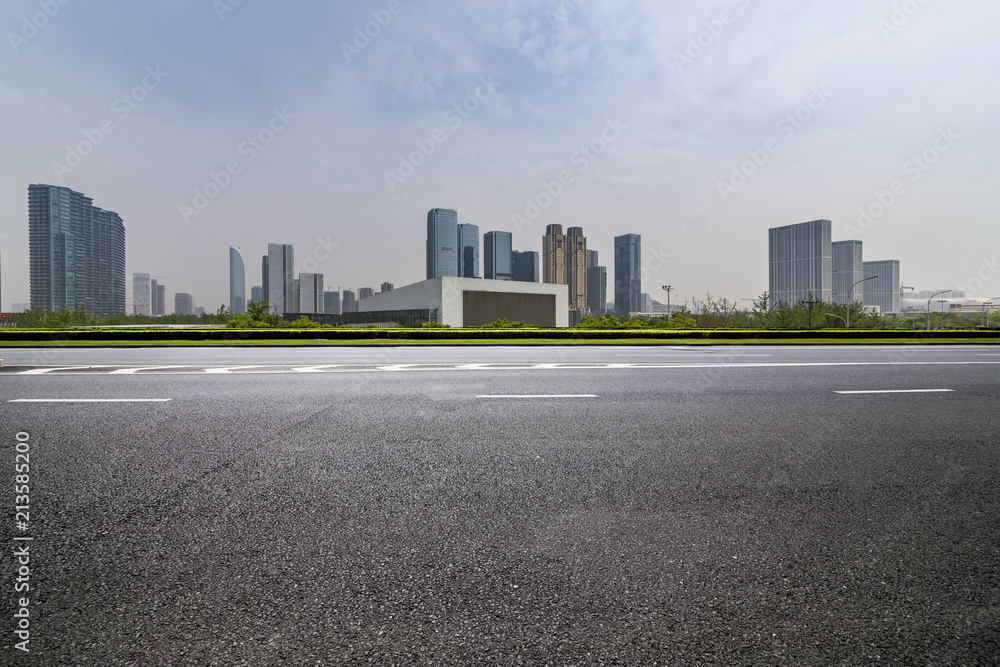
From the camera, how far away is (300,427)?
460cm

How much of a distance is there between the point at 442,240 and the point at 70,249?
129 metres

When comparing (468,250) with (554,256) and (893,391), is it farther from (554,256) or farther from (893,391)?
(893,391)

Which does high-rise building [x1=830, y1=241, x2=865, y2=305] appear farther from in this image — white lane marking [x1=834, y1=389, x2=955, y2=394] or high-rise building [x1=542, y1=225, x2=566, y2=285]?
white lane marking [x1=834, y1=389, x2=955, y2=394]

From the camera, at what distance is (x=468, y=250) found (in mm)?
184000

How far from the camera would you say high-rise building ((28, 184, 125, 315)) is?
49031mm

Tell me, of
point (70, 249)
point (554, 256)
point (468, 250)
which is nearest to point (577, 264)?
point (554, 256)

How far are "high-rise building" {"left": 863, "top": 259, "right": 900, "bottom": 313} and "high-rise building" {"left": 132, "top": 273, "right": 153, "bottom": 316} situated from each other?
152m

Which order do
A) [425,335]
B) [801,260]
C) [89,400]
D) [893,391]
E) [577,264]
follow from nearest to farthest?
[89,400] → [893,391] → [425,335] → [801,260] → [577,264]

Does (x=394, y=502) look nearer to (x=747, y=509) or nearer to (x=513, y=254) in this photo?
(x=747, y=509)

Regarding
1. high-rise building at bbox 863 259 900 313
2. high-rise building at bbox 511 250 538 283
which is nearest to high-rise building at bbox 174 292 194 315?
high-rise building at bbox 511 250 538 283

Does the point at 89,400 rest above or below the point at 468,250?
below

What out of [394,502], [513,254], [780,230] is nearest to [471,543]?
[394,502]

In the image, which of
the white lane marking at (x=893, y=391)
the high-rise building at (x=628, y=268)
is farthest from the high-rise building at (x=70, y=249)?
the high-rise building at (x=628, y=268)

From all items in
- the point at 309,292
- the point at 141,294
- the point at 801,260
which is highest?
the point at 801,260
